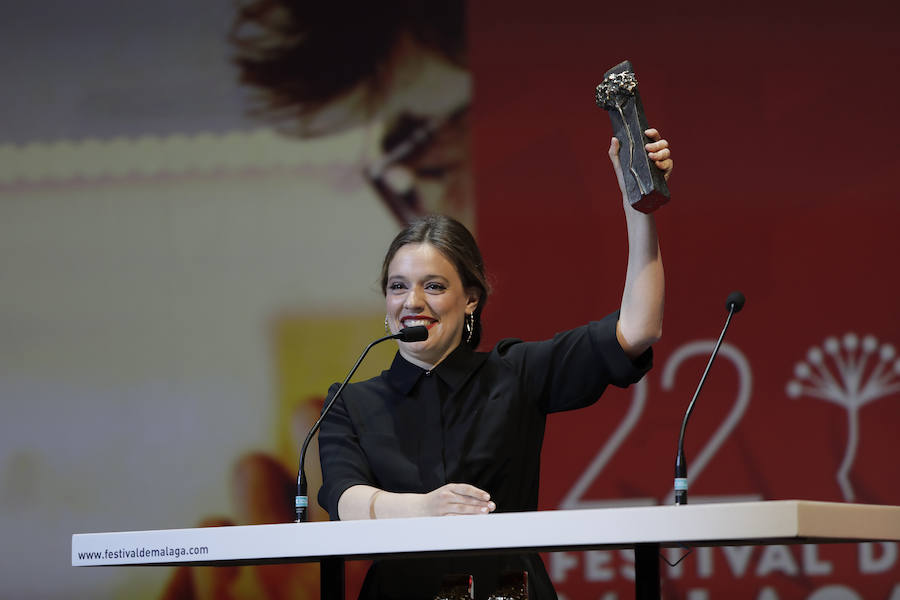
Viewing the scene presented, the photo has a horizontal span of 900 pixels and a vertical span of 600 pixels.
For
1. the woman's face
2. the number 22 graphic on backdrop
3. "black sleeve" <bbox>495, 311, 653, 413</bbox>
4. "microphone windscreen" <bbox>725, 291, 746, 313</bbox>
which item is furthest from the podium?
the number 22 graphic on backdrop

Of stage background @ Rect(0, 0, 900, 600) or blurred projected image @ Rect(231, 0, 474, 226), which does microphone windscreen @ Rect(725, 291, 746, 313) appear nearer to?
stage background @ Rect(0, 0, 900, 600)

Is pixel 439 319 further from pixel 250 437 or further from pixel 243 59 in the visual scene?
pixel 243 59

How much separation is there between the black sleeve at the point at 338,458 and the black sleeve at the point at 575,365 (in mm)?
384

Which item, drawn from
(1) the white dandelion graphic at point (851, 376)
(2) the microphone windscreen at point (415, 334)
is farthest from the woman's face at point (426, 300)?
(1) the white dandelion graphic at point (851, 376)

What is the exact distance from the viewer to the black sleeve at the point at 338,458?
232 cm

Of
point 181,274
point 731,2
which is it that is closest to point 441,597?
point 181,274

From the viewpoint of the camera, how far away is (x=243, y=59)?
14.9ft

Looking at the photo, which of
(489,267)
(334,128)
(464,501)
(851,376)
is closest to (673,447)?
(851,376)

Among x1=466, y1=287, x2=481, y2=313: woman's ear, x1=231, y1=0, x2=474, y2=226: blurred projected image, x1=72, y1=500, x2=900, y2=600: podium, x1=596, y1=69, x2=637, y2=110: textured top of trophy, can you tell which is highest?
x1=231, y1=0, x2=474, y2=226: blurred projected image

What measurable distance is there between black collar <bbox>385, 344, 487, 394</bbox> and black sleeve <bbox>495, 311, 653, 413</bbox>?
2.9 inches

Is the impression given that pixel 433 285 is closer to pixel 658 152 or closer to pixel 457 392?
pixel 457 392

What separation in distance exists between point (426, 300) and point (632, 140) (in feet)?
2.09

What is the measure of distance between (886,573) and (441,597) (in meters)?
2.40

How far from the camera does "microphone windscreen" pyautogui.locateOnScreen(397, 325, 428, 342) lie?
2355mm
